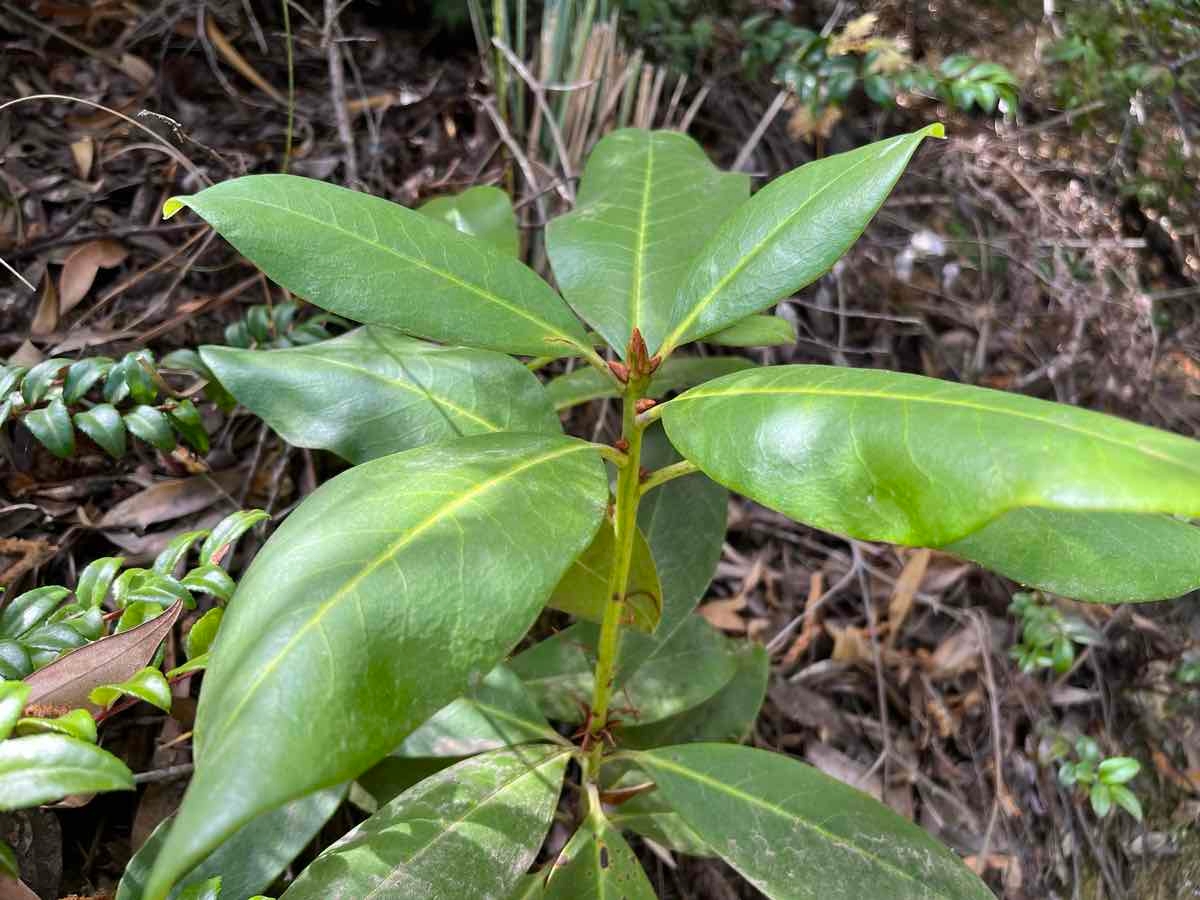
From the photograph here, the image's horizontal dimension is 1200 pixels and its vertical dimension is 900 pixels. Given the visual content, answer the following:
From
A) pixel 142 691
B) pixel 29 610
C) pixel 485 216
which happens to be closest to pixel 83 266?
pixel 485 216

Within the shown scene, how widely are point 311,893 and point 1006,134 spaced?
96.2 inches

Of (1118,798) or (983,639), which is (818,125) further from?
(1118,798)

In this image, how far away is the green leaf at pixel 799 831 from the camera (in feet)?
3.10

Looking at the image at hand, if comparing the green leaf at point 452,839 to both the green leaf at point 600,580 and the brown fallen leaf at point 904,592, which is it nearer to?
the green leaf at point 600,580

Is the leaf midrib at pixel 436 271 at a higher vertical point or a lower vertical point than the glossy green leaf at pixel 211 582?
higher

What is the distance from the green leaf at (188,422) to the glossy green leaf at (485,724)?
0.53 metres

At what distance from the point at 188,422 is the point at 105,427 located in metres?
0.10

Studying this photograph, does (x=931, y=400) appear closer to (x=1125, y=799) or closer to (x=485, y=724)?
(x=485, y=724)

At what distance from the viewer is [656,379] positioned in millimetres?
1229

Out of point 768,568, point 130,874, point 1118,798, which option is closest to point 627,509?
point 130,874

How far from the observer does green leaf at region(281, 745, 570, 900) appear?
2.87 ft

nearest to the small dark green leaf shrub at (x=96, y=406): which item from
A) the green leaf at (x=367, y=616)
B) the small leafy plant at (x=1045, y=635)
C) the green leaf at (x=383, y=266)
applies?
the green leaf at (x=383, y=266)

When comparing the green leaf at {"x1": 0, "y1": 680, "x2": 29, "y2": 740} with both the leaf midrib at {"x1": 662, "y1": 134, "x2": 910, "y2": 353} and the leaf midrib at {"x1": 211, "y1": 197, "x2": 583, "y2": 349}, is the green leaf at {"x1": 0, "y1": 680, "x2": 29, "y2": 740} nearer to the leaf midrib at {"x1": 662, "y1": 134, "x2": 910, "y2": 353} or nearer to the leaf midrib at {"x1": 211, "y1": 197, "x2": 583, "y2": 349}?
the leaf midrib at {"x1": 211, "y1": 197, "x2": 583, "y2": 349}

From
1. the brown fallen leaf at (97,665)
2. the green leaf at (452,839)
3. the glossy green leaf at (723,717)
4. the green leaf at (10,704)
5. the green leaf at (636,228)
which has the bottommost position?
the glossy green leaf at (723,717)
